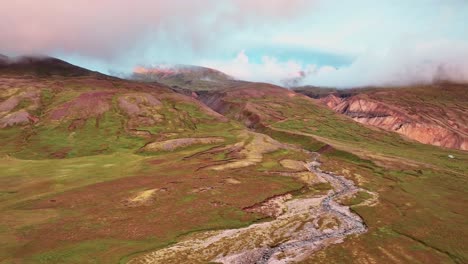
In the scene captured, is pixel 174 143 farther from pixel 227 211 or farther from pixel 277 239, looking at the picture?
pixel 277 239

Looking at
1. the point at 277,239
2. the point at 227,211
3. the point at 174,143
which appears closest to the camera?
the point at 277,239

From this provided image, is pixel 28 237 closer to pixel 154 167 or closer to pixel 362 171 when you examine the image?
pixel 154 167

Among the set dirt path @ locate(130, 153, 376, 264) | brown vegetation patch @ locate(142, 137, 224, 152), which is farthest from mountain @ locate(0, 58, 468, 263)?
brown vegetation patch @ locate(142, 137, 224, 152)

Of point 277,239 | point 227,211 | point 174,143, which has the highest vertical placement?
point 174,143

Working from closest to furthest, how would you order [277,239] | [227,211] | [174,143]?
[277,239] → [227,211] → [174,143]

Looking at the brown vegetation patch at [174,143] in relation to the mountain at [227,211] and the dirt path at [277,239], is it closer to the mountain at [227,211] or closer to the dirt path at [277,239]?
the mountain at [227,211]

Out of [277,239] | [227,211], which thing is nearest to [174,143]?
[227,211]

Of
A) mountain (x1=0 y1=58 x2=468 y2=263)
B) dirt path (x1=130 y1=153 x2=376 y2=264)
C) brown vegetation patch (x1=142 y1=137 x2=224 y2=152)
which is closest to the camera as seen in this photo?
dirt path (x1=130 y1=153 x2=376 y2=264)

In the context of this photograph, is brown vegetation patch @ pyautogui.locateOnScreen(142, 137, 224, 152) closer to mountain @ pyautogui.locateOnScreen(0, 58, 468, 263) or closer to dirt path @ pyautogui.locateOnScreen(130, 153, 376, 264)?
mountain @ pyautogui.locateOnScreen(0, 58, 468, 263)
